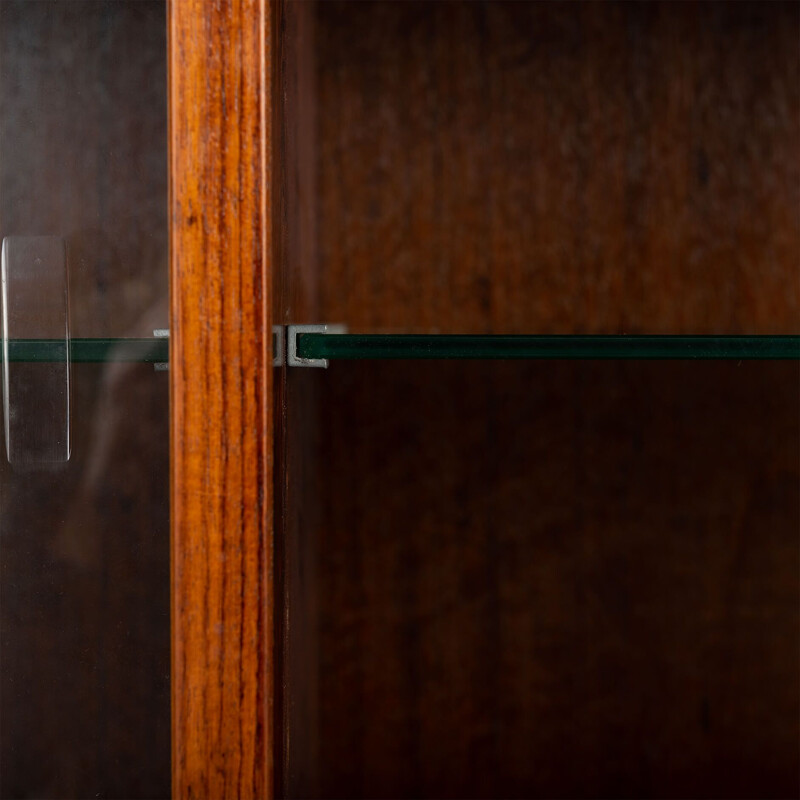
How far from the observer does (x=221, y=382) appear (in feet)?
1.18

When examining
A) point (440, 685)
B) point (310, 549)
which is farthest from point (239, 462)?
point (440, 685)

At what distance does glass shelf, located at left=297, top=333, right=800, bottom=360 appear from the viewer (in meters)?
0.44

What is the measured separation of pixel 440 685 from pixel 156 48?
46 cm

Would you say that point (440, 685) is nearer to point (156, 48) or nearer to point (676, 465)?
point (676, 465)

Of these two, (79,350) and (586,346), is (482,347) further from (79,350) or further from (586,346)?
(79,350)

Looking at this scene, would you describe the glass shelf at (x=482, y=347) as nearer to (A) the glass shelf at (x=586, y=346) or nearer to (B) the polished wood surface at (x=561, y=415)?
(A) the glass shelf at (x=586, y=346)

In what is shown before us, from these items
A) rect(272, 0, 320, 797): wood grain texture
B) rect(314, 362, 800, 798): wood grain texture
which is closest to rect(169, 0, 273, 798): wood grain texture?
rect(272, 0, 320, 797): wood grain texture

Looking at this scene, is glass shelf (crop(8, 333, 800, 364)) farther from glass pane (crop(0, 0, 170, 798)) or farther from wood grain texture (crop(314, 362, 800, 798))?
wood grain texture (crop(314, 362, 800, 798))

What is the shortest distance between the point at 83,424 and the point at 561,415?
1.17ft

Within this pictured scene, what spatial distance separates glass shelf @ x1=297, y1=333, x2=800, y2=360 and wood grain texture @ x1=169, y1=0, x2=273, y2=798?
0.30 feet

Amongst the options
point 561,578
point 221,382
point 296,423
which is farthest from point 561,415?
point 221,382

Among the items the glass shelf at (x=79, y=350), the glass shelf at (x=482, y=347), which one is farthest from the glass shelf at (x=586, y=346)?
the glass shelf at (x=79, y=350)

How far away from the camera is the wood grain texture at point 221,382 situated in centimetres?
36

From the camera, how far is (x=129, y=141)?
387 millimetres
